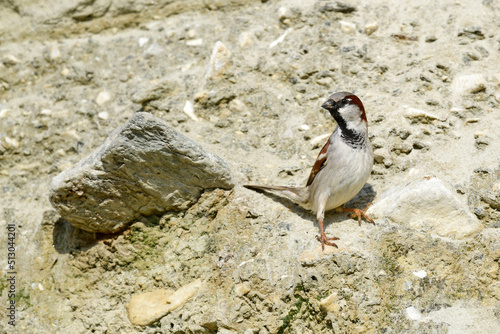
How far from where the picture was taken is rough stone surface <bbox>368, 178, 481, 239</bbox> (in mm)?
4234

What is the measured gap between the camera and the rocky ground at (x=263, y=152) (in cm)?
402

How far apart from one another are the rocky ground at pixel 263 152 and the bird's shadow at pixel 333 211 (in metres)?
0.02

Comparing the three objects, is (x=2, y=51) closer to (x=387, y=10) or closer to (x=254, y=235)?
(x=254, y=235)

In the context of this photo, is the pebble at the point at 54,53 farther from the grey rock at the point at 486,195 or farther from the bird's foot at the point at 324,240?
the grey rock at the point at 486,195

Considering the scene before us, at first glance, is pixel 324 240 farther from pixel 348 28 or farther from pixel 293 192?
pixel 348 28

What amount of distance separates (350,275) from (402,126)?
170 centimetres

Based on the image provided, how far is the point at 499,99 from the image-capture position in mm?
5066

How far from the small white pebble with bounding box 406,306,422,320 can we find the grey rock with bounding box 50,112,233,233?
6.06ft

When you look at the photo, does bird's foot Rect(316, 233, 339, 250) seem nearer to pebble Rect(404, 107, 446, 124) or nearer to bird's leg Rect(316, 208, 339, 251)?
bird's leg Rect(316, 208, 339, 251)

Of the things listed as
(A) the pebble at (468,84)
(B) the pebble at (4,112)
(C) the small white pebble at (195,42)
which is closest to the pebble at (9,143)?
(B) the pebble at (4,112)

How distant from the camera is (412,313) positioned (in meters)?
3.86

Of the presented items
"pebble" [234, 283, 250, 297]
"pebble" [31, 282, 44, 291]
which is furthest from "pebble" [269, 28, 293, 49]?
"pebble" [31, 282, 44, 291]

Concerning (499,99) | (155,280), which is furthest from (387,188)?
(155,280)

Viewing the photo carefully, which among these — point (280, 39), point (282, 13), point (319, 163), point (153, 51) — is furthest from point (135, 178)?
point (282, 13)
